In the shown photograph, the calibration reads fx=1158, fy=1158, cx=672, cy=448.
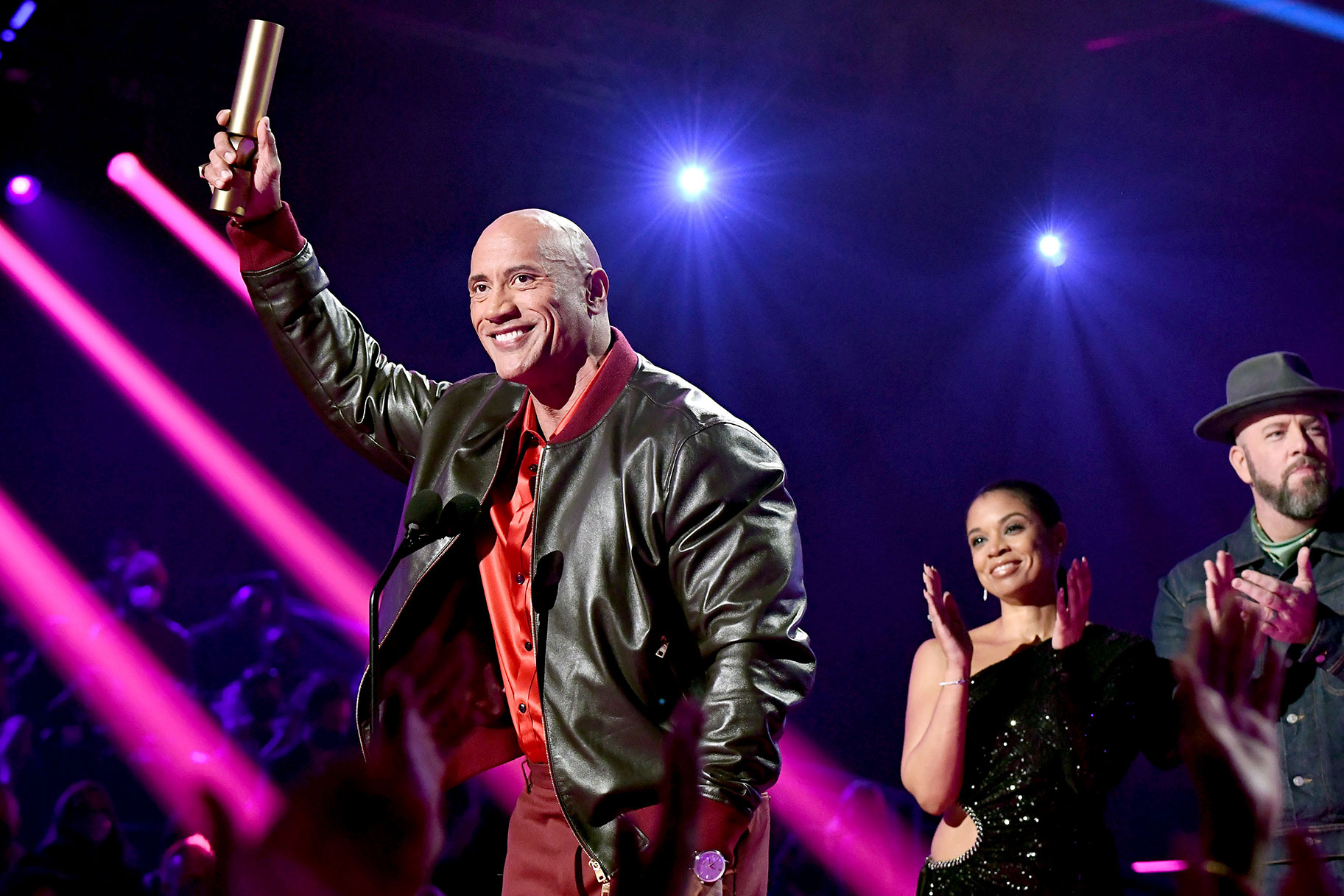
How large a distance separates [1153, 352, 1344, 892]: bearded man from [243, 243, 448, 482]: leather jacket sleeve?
2019mm

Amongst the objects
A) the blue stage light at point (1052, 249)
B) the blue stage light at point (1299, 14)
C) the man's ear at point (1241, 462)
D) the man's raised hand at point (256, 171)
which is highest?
the blue stage light at point (1299, 14)

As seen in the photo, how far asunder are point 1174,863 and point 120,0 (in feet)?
26.9

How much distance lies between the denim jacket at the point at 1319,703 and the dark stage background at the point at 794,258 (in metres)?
4.86

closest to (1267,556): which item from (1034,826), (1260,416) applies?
(1260,416)

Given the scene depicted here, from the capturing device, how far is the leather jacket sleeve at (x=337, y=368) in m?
2.78

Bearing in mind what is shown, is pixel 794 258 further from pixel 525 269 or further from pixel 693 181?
pixel 525 269

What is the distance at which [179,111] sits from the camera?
324 inches

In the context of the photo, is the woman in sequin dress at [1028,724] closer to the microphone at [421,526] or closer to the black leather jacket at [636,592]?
the black leather jacket at [636,592]

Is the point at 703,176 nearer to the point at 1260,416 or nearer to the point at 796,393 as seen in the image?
the point at 796,393

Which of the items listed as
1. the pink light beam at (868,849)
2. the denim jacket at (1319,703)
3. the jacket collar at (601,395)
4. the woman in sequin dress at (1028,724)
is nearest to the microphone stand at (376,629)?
the jacket collar at (601,395)

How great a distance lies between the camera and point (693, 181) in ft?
27.8

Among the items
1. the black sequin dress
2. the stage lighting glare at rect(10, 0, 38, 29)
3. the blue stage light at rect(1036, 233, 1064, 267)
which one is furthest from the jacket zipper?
the blue stage light at rect(1036, 233, 1064, 267)

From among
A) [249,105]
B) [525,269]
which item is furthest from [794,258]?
[249,105]

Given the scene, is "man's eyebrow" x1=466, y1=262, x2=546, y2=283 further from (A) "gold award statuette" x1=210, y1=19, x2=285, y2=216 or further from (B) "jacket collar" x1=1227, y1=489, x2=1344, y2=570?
(B) "jacket collar" x1=1227, y1=489, x2=1344, y2=570
